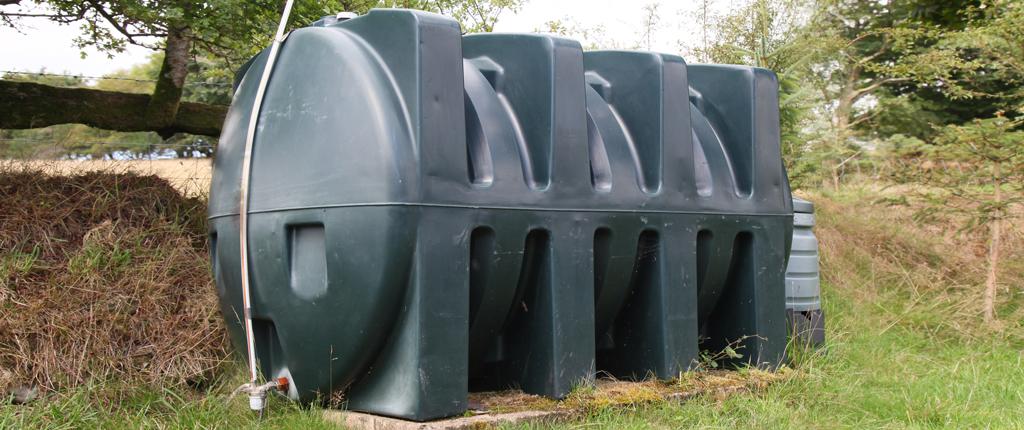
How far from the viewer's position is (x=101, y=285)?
401cm

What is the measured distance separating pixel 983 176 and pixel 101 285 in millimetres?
6225

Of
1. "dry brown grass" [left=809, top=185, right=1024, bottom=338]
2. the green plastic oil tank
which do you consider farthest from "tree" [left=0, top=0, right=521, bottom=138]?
"dry brown grass" [left=809, top=185, right=1024, bottom=338]

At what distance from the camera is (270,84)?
3594 millimetres

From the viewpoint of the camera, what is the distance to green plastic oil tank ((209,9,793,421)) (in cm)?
304

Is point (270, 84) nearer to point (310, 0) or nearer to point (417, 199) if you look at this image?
point (417, 199)

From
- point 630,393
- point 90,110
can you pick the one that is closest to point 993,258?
point 630,393

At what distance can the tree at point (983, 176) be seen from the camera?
269 inches

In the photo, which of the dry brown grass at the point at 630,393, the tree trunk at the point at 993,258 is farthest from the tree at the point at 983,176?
the dry brown grass at the point at 630,393

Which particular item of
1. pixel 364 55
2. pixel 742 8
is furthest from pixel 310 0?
A: pixel 742 8

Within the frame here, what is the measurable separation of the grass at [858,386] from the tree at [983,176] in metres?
0.49

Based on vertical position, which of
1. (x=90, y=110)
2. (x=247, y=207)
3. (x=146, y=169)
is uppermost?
(x=90, y=110)

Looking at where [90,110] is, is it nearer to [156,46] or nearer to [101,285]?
[156,46]

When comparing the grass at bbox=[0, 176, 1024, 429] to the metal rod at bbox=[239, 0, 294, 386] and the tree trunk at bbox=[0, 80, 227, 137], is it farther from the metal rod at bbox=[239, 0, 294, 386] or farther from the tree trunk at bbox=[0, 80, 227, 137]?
the tree trunk at bbox=[0, 80, 227, 137]

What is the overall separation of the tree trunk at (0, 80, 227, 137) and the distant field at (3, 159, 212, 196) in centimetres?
52
